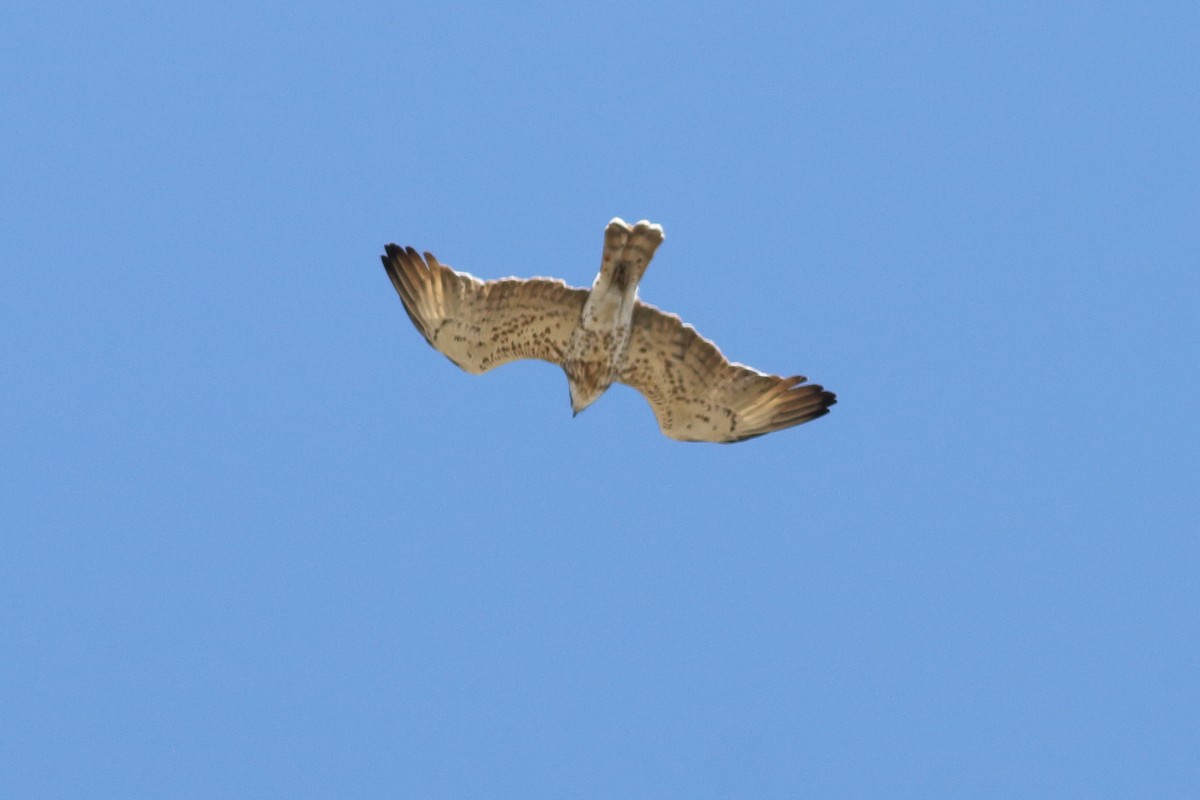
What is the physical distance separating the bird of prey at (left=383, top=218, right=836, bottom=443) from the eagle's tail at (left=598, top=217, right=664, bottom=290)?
1cm

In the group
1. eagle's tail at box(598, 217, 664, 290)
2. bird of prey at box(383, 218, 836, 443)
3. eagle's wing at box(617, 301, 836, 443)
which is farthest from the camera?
eagle's wing at box(617, 301, 836, 443)

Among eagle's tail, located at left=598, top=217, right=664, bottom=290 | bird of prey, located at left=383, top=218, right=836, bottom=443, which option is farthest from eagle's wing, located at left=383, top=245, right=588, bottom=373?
eagle's tail, located at left=598, top=217, right=664, bottom=290

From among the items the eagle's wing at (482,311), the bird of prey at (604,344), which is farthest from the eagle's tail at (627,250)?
the eagle's wing at (482,311)

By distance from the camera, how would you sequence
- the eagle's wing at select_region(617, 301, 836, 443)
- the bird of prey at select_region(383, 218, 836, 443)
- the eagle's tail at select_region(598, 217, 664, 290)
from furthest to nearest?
the eagle's wing at select_region(617, 301, 836, 443), the bird of prey at select_region(383, 218, 836, 443), the eagle's tail at select_region(598, 217, 664, 290)

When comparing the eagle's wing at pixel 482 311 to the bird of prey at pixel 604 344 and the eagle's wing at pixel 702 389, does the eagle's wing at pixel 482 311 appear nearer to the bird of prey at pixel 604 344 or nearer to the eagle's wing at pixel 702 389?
the bird of prey at pixel 604 344

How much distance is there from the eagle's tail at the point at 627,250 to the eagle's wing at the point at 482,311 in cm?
44

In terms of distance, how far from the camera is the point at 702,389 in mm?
15633

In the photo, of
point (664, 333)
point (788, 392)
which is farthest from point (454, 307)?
point (788, 392)

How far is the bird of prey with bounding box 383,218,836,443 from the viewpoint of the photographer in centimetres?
1514

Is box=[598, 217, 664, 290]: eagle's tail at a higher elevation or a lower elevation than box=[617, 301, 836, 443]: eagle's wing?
higher

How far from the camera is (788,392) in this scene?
1574 cm

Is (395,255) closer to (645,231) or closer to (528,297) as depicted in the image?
(528,297)

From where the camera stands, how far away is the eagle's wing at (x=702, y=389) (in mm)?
15328

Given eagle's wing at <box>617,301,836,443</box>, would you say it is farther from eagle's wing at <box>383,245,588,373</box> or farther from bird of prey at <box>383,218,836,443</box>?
eagle's wing at <box>383,245,588,373</box>
